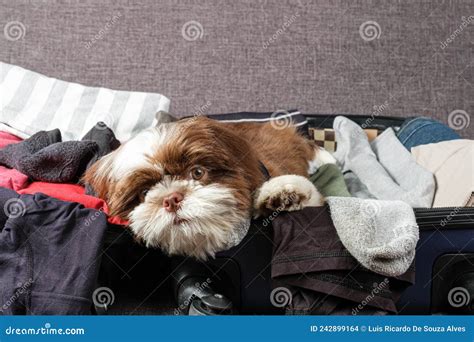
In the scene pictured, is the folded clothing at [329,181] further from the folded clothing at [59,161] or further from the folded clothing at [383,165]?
the folded clothing at [59,161]

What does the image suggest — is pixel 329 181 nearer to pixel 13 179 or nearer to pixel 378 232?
pixel 378 232

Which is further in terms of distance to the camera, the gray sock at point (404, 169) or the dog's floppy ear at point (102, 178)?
the gray sock at point (404, 169)

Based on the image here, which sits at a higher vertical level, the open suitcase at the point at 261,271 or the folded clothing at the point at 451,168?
the folded clothing at the point at 451,168

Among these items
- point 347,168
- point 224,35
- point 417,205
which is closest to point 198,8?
point 224,35

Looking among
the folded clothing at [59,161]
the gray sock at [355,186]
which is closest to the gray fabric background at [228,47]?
the gray sock at [355,186]

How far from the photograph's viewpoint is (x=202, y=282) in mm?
1457

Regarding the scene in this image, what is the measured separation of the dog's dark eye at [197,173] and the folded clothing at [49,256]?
223mm

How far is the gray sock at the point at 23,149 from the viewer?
1782 millimetres

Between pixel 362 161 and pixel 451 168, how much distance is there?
1.09ft

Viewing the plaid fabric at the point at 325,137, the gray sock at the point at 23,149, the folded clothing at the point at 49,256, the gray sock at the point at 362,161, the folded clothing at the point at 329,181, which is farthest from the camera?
the plaid fabric at the point at 325,137

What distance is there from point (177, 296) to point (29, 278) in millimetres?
345

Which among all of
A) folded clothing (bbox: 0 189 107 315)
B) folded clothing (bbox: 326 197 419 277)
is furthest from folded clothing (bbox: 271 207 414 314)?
folded clothing (bbox: 0 189 107 315)

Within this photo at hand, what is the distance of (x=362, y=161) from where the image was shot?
2166 mm

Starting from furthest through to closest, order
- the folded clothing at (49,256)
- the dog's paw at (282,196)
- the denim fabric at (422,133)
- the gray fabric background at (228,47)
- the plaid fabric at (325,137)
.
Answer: the gray fabric background at (228,47) → the plaid fabric at (325,137) → the denim fabric at (422,133) → the dog's paw at (282,196) → the folded clothing at (49,256)
